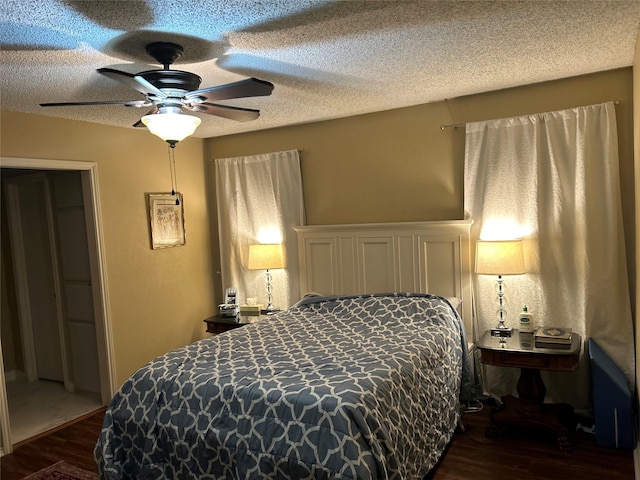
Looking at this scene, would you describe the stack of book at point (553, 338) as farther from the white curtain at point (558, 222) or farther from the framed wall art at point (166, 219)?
the framed wall art at point (166, 219)

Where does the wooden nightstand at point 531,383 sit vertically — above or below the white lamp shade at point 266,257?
below

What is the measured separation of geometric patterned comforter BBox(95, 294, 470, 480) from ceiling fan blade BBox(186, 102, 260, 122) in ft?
4.57

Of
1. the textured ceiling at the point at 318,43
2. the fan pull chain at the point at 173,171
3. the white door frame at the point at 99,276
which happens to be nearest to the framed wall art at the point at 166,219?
the fan pull chain at the point at 173,171

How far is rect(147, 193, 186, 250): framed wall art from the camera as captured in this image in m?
4.44

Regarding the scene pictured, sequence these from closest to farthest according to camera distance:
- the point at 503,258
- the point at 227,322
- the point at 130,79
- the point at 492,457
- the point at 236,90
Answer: the point at 130,79
the point at 236,90
the point at 492,457
the point at 503,258
the point at 227,322

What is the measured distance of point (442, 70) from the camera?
2.98 metres

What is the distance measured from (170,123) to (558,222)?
2.67m

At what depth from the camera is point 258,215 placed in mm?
4730

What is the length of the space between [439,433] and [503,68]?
2.28 m

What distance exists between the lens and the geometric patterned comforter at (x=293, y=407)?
2076mm

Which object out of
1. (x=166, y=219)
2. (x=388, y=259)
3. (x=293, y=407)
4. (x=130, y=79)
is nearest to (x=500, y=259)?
(x=388, y=259)

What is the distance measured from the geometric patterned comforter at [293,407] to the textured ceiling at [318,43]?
1666 mm

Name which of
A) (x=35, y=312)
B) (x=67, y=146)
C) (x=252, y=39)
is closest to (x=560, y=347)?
(x=252, y=39)

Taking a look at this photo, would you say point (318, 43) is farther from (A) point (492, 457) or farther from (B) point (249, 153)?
(A) point (492, 457)
